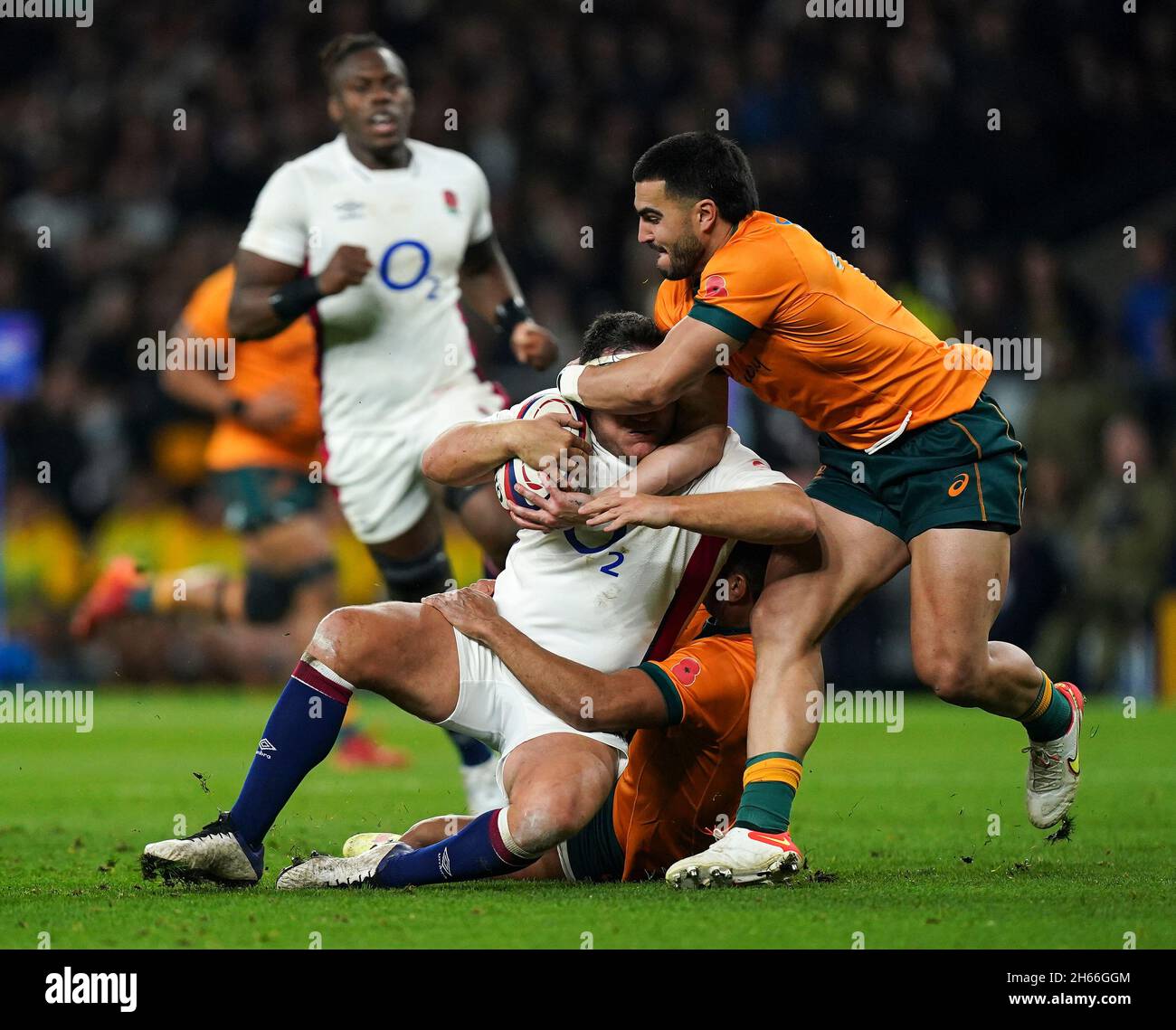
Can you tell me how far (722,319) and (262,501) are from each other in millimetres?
3982

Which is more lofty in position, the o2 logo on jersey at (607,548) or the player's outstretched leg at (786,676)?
the o2 logo on jersey at (607,548)

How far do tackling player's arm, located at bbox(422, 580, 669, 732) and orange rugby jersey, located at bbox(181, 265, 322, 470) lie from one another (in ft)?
12.0

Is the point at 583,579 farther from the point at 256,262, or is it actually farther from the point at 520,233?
the point at 520,233

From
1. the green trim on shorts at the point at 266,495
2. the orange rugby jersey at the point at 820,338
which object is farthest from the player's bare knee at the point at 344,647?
the green trim on shorts at the point at 266,495

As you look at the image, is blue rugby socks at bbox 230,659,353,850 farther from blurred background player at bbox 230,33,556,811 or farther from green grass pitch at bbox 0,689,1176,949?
blurred background player at bbox 230,33,556,811

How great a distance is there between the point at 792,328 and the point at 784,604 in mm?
720

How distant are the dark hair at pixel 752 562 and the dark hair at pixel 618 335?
59 centimetres

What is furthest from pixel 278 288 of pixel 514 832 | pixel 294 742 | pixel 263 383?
pixel 514 832

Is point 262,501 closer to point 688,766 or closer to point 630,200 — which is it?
point 688,766

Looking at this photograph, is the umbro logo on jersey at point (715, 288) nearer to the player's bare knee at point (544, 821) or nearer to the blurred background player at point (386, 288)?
the player's bare knee at point (544, 821)

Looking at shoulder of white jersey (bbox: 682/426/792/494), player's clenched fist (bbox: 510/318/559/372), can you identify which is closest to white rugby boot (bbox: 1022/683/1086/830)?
shoulder of white jersey (bbox: 682/426/792/494)

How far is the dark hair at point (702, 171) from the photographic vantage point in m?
4.33

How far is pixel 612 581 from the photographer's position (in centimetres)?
428

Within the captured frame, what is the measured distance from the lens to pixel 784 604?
14.4ft
